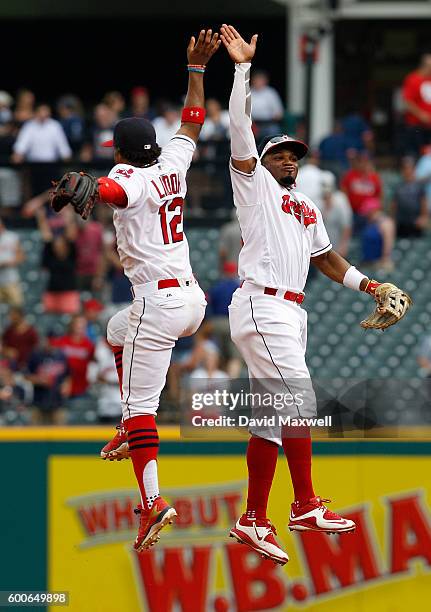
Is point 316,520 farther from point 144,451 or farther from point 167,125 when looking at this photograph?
point 167,125

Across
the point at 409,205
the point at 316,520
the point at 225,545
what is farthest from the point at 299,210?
the point at 409,205

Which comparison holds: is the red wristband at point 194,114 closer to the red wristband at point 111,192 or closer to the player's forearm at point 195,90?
the player's forearm at point 195,90

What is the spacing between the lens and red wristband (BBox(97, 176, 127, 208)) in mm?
7043

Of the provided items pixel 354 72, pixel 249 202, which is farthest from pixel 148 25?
pixel 249 202

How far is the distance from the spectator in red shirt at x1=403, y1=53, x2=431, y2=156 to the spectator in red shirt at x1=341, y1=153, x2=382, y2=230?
64.5 inches

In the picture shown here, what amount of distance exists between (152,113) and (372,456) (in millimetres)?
8416

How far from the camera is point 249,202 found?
7.51m

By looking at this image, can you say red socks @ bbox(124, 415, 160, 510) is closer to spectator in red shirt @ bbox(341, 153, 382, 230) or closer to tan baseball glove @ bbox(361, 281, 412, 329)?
tan baseball glove @ bbox(361, 281, 412, 329)

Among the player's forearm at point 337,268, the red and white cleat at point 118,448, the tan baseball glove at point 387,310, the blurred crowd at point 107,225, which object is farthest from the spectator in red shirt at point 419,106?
the red and white cleat at point 118,448

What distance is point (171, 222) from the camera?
746 cm

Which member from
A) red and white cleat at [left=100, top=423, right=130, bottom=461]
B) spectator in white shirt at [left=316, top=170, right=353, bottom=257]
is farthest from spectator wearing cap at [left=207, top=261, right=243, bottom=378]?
red and white cleat at [left=100, top=423, right=130, bottom=461]

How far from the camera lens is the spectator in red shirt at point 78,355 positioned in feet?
46.4

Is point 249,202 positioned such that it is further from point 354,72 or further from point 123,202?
point 354,72

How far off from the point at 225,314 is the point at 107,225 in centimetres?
268
